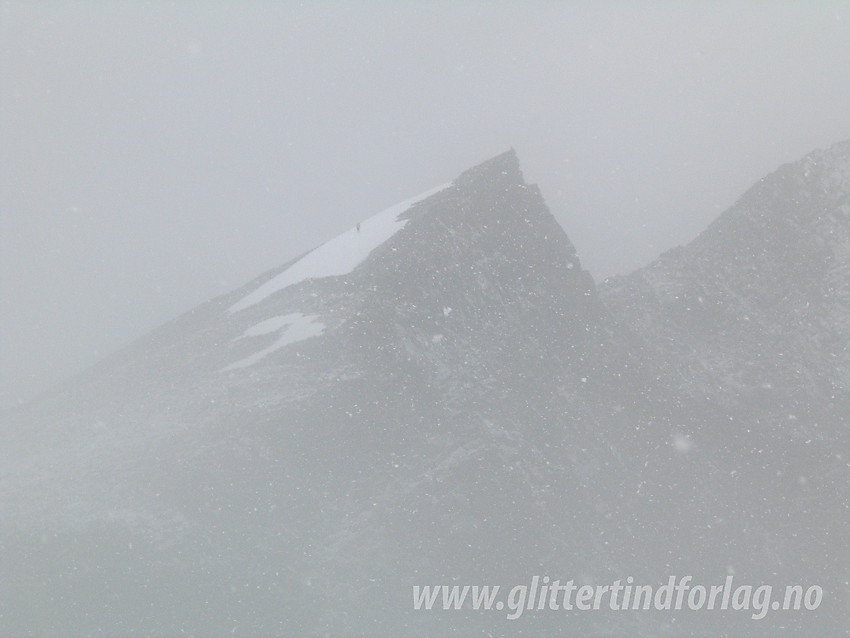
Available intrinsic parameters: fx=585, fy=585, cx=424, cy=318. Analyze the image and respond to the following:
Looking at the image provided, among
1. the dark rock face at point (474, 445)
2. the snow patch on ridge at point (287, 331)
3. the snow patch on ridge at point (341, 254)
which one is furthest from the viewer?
the snow patch on ridge at point (341, 254)

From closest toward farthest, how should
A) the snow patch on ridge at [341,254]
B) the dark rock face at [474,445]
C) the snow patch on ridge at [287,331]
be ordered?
1. the dark rock face at [474,445]
2. the snow patch on ridge at [287,331]
3. the snow patch on ridge at [341,254]

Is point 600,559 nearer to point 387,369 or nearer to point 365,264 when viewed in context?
point 387,369

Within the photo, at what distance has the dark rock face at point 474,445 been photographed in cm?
1494

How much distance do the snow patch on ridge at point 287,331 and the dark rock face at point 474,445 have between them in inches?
4.1

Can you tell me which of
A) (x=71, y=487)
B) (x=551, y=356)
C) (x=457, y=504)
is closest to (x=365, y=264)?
(x=551, y=356)

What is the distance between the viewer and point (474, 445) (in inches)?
677

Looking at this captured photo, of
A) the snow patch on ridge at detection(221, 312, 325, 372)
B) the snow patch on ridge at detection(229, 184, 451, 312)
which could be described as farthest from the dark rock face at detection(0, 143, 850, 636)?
the snow patch on ridge at detection(229, 184, 451, 312)

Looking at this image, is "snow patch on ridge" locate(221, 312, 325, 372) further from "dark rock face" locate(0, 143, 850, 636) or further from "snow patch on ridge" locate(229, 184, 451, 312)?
"snow patch on ridge" locate(229, 184, 451, 312)

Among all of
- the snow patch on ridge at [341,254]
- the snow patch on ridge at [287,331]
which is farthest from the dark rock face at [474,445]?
the snow patch on ridge at [341,254]

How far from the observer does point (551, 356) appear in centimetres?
1958

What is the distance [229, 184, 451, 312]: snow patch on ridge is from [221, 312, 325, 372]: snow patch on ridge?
92.0 inches

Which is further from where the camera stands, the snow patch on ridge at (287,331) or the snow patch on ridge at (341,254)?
the snow patch on ridge at (341,254)

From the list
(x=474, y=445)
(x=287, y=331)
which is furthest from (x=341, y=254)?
(x=474, y=445)

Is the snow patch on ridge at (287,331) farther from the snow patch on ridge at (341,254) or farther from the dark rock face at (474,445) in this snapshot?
the snow patch on ridge at (341,254)
